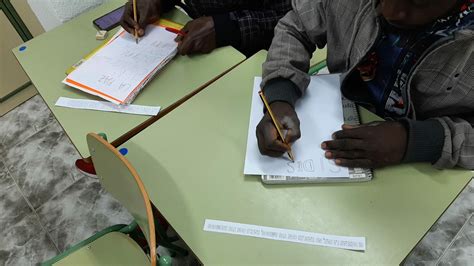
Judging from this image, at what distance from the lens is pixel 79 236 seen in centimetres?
168

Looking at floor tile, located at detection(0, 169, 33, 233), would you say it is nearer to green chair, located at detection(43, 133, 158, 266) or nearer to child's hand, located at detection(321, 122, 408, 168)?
green chair, located at detection(43, 133, 158, 266)

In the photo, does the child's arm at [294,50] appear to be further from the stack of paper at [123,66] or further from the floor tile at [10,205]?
the floor tile at [10,205]

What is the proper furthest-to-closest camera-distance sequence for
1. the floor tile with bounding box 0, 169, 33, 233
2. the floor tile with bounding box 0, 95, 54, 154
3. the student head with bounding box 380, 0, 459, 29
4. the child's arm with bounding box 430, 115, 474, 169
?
1. the floor tile with bounding box 0, 95, 54, 154
2. the floor tile with bounding box 0, 169, 33, 233
3. the child's arm with bounding box 430, 115, 474, 169
4. the student head with bounding box 380, 0, 459, 29

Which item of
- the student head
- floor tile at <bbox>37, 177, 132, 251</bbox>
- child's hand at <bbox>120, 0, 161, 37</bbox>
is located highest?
child's hand at <bbox>120, 0, 161, 37</bbox>

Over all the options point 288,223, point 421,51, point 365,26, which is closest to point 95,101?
point 288,223

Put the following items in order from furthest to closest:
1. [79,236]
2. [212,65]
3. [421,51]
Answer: [79,236]
[212,65]
[421,51]

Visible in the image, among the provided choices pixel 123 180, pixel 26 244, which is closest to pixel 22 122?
pixel 26 244

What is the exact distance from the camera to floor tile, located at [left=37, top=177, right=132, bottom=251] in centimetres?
169

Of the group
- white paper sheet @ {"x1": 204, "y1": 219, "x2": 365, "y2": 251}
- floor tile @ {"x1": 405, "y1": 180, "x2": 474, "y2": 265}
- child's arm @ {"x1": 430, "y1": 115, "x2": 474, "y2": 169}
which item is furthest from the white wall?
floor tile @ {"x1": 405, "y1": 180, "x2": 474, "y2": 265}

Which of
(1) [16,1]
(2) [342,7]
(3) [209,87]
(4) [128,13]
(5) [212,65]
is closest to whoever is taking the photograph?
(2) [342,7]

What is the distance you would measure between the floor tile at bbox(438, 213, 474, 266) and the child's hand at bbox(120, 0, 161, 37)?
158cm

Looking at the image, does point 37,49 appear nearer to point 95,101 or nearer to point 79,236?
point 95,101

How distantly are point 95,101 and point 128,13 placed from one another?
41 centimetres

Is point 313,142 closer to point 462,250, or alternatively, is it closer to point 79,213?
point 462,250
